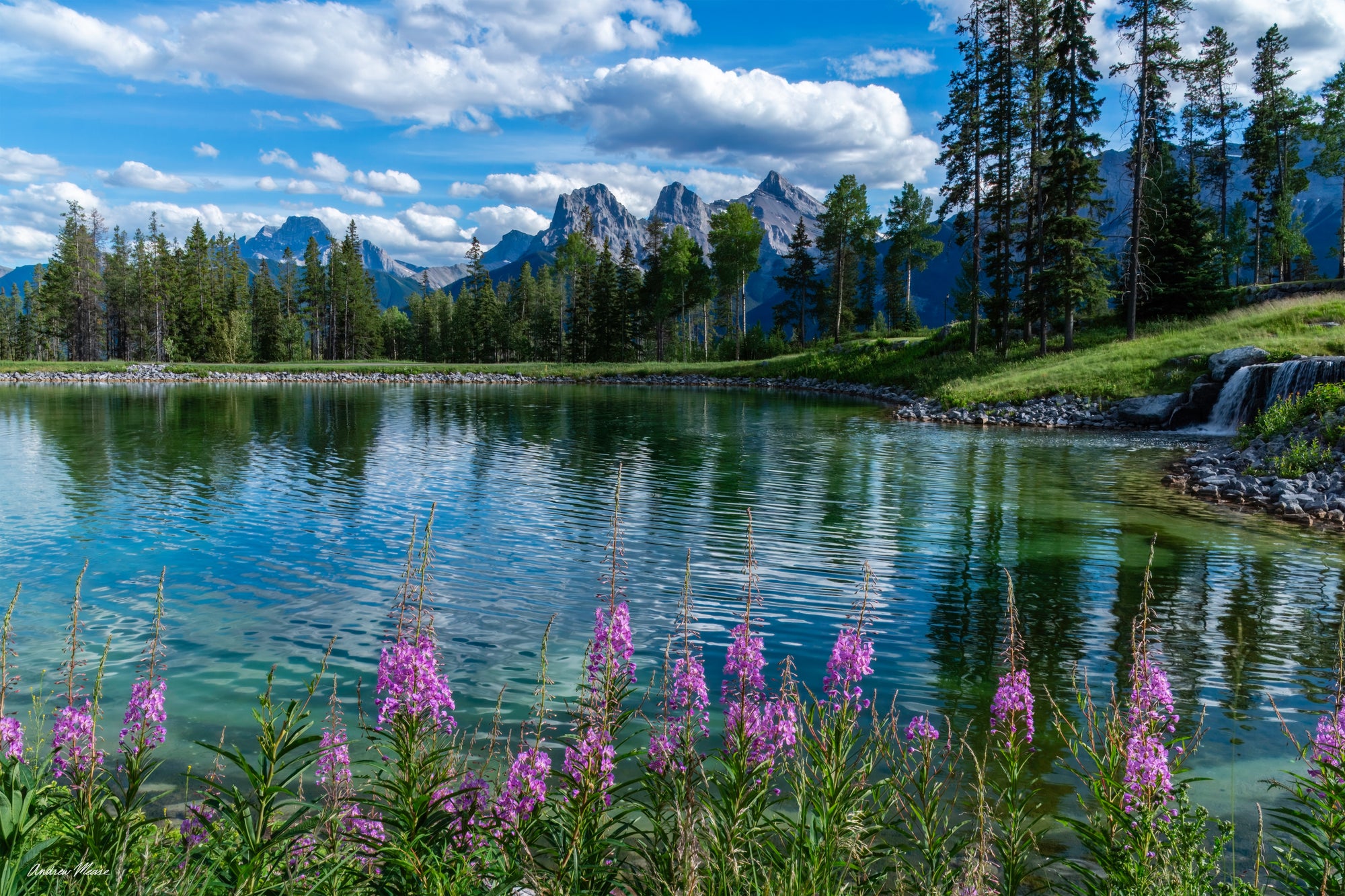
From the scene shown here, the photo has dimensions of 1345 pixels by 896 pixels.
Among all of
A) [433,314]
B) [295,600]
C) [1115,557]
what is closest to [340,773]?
[295,600]

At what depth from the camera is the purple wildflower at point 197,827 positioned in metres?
3.62

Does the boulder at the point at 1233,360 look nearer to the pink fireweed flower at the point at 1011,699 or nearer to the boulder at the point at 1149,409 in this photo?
the boulder at the point at 1149,409

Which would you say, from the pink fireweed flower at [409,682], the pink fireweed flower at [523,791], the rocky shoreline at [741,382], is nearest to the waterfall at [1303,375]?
the rocky shoreline at [741,382]

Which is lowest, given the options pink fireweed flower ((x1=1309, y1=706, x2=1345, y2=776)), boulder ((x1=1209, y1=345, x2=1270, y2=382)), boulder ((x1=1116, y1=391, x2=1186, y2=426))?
pink fireweed flower ((x1=1309, y1=706, x2=1345, y2=776))

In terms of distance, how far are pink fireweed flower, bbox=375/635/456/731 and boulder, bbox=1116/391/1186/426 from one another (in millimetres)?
36075

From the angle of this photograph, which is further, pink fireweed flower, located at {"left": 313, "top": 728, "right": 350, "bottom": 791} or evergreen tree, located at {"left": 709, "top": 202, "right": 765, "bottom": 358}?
evergreen tree, located at {"left": 709, "top": 202, "right": 765, "bottom": 358}

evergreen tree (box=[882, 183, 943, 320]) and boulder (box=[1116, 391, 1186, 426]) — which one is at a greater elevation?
evergreen tree (box=[882, 183, 943, 320])

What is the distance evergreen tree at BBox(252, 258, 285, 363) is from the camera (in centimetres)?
10969

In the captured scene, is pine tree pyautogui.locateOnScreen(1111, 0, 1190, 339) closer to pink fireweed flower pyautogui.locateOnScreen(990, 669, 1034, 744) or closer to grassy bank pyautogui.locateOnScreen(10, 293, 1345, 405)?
grassy bank pyautogui.locateOnScreen(10, 293, 1345, 405)

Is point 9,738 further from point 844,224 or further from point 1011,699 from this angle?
point 844,224

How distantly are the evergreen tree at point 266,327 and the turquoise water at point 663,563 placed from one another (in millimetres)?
88725

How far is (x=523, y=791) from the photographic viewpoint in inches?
154

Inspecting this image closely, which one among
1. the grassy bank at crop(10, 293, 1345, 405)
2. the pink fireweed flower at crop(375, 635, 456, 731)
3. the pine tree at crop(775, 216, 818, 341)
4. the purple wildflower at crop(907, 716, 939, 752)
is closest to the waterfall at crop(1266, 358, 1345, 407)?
the grassy bank at crop(10, 293, 1345, 405)

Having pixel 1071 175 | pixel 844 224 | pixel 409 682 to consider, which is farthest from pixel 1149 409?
pixel 844 224
